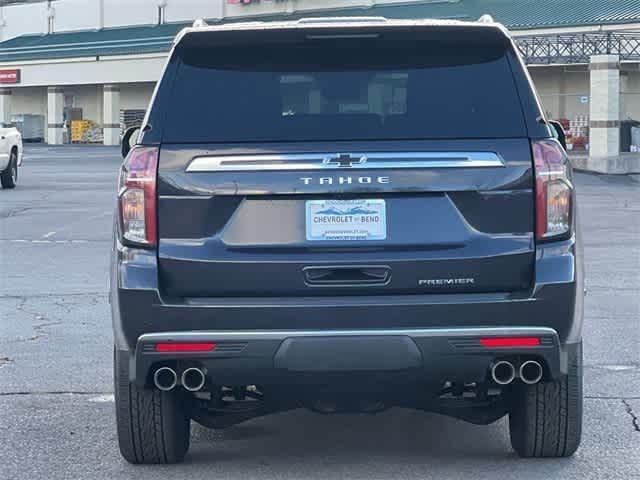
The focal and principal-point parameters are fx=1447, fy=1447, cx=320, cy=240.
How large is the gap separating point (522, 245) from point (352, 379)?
0.90 m

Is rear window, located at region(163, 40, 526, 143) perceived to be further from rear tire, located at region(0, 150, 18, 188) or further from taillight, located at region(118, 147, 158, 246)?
rear tire, located at region(0, 150, 18, 188)

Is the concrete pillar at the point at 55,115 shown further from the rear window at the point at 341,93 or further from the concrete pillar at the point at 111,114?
the rear window at the point at 341,93

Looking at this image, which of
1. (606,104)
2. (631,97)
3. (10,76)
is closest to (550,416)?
(606,104)

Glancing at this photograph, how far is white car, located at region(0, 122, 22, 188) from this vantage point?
30.3 m

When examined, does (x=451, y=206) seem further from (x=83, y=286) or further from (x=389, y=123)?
(x=83, y=286)

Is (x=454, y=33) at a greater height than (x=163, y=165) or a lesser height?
greater

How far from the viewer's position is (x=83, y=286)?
14.3 meters

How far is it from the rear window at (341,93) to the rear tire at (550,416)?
1170 mm

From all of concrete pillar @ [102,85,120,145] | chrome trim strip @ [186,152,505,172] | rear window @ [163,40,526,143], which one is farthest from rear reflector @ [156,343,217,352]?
concrete pillar @ [102,85,120,145]

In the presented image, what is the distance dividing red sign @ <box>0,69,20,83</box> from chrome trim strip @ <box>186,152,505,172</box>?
270 ft

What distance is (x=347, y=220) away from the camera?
5.98 m

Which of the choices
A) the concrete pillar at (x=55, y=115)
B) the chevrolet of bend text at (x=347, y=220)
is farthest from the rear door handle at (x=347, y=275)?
the concrete pillar at (x=55, y=115)

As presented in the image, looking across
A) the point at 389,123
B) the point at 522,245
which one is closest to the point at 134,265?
the point at 389,123

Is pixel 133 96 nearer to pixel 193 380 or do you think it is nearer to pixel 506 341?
pixel 193 380
